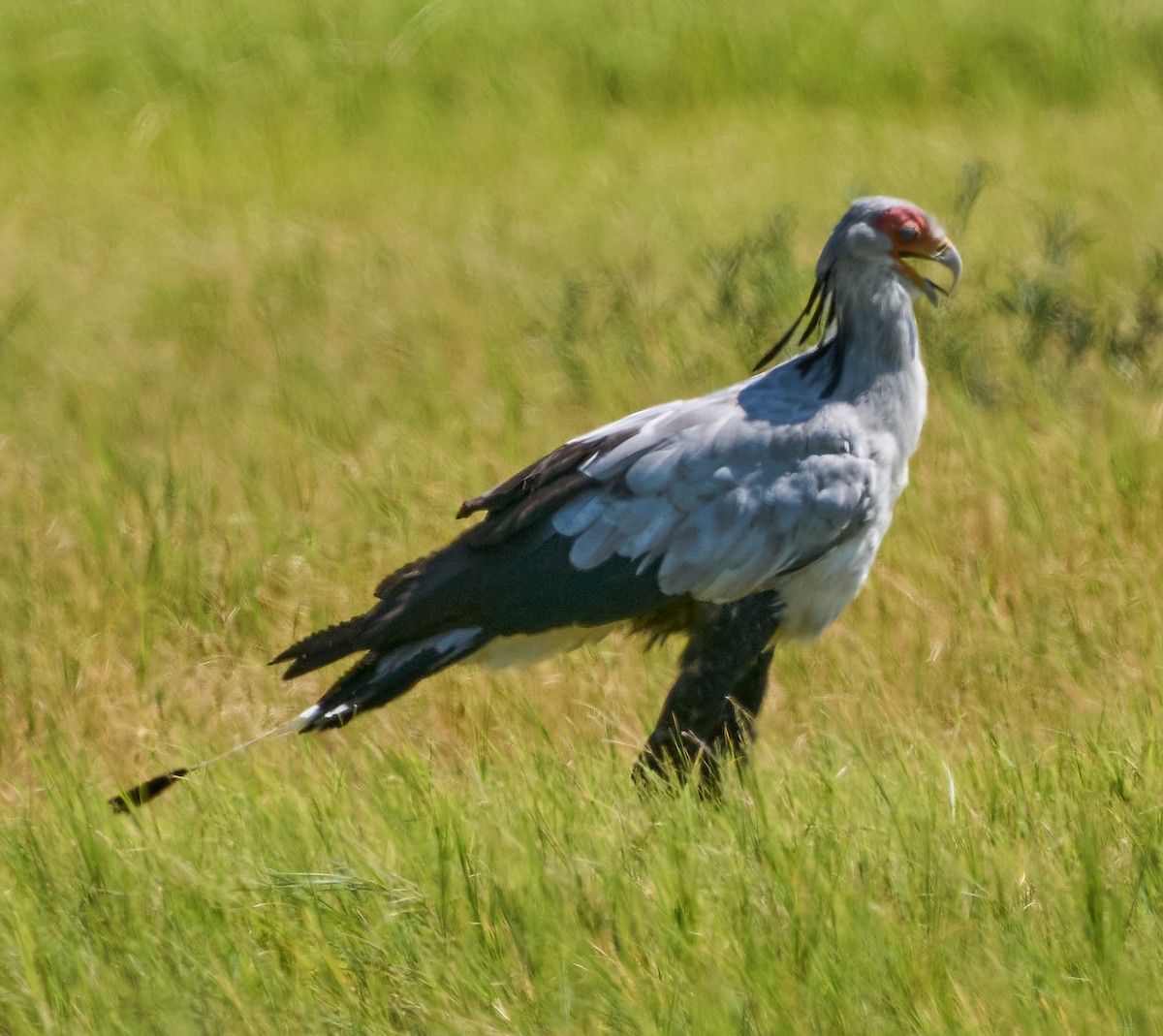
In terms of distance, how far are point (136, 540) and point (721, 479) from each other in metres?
2.15

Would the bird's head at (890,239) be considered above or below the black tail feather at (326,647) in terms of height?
above

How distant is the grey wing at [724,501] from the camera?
3.52m

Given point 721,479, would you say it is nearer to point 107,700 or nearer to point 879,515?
point 879,515

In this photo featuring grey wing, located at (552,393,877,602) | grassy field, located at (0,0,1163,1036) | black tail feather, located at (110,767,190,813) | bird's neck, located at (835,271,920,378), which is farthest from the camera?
bird's neck, located at (835,271,920,378)

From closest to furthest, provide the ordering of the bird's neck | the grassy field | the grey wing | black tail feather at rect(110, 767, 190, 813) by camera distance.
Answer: the grassy field, black tail feather at rect(110, 767, 190, 813), the grey wing, the bird's neck

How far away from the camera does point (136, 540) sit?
16.5ft

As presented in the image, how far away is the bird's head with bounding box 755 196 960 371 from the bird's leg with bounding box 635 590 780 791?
0.62 metres

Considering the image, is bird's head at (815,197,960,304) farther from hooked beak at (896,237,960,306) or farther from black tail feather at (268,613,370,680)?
black tail feather at (268,613,370,680)

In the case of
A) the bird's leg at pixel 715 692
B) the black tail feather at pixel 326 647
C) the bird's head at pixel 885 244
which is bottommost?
the bird's leg at pixel 715 692

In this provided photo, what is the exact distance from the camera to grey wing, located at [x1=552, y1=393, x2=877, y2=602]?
3.52m

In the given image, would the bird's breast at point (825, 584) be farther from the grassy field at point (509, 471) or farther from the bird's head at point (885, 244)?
the bird's head at point (885, 244)

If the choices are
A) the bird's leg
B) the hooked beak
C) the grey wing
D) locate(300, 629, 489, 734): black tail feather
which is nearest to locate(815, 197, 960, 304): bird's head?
the hooked beak

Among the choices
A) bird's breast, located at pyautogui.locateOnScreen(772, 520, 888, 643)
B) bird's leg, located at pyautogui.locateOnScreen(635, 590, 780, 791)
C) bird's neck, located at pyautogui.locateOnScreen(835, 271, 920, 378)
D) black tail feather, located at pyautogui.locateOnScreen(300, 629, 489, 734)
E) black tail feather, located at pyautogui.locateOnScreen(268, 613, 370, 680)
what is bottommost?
bird's leg, located at pyautogui.locateOnScreen(635, 590, 780, 791)

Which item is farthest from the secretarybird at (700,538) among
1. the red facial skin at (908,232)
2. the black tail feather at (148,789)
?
the black tail feather at (148,789)
